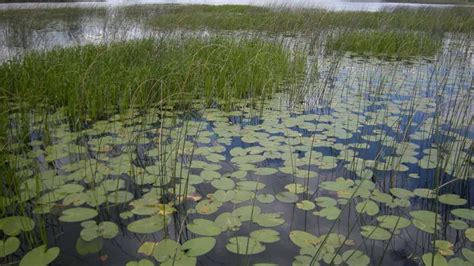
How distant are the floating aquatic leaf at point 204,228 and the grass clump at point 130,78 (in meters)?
1.23

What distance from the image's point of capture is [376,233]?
5.73ft

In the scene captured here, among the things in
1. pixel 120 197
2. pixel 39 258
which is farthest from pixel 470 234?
pixel 39 258

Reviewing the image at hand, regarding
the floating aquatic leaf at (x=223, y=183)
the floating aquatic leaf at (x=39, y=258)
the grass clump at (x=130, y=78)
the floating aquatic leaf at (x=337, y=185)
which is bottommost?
the floating aquatic leaf at (x=39, y=258)

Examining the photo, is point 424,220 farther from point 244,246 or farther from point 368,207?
point 244,246

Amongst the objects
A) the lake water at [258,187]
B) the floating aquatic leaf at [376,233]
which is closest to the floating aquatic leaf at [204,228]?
the lake water at [258,187]

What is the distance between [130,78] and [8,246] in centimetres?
255

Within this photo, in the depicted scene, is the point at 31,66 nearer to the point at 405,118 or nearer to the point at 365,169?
the point at 365,169

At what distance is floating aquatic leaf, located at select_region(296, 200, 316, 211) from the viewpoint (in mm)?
1955

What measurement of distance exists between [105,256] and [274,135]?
1813 millimetres

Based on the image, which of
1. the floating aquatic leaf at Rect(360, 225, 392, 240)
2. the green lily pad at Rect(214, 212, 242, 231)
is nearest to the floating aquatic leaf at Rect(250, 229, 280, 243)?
the green lily pad at Rect(214, 212, 242, 231)

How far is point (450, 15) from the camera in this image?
1088cm

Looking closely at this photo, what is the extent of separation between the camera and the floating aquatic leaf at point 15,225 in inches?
67.1

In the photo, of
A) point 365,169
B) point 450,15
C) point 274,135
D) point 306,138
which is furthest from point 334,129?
point 450,15

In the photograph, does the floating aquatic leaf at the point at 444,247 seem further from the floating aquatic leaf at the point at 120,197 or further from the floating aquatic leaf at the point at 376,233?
the floating aquatic leaf at the point at 120,197
